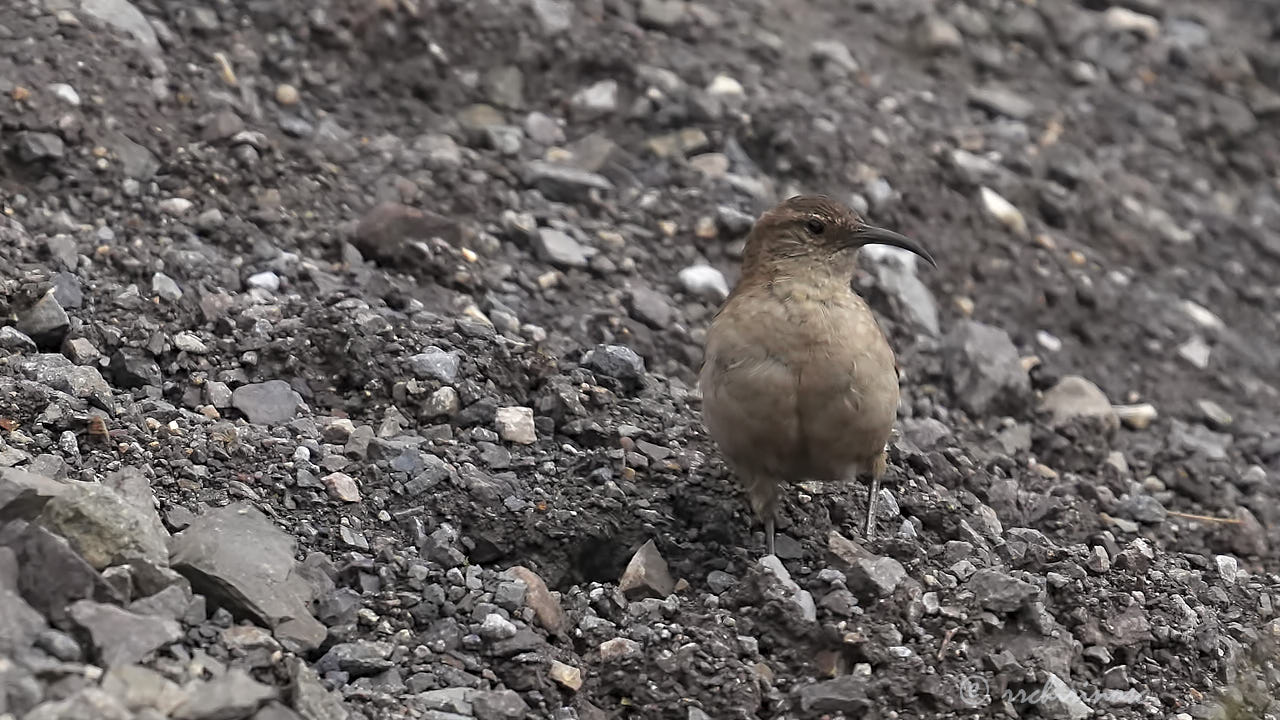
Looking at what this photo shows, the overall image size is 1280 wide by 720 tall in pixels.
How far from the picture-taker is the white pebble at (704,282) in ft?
25.6

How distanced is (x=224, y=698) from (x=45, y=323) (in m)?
2.40

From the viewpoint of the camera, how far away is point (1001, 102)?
33.3ft

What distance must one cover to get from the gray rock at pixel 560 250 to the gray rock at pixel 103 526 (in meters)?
3.23

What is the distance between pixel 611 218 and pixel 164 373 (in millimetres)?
2770

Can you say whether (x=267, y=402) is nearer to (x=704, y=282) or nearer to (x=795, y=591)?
(x=795, y=591)

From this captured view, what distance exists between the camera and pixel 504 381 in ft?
21.0

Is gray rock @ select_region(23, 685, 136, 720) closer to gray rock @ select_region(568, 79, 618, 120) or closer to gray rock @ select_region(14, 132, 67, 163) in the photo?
gray rock @ select_region(14, 132, 67, 163)

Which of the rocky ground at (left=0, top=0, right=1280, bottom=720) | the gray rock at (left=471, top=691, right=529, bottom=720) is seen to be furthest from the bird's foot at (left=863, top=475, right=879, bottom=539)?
the gray rock at (left=471, top=691, right=529, bottom=720)

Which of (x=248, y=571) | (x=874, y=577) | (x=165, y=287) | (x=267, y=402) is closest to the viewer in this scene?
(x=248, y=571)

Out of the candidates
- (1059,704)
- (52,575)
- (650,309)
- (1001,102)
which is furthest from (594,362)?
(1001,102)

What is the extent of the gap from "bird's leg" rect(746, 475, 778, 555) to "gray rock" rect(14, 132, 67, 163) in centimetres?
343

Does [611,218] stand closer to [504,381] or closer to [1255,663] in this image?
[504,381]

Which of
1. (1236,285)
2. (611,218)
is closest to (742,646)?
(611,218)

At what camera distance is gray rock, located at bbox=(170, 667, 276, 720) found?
4.05 m
